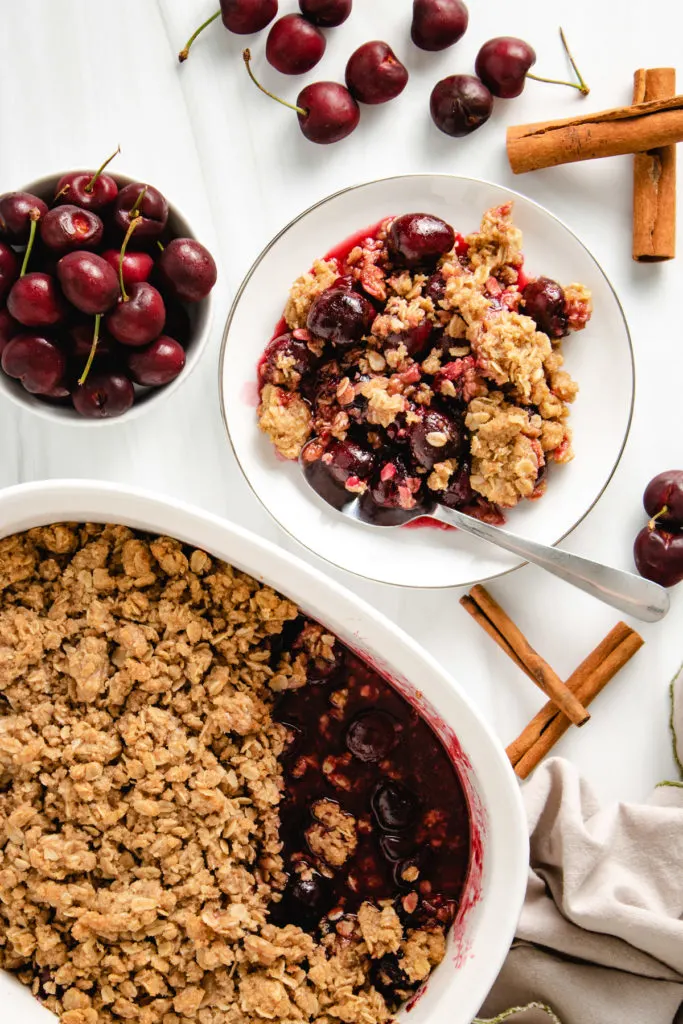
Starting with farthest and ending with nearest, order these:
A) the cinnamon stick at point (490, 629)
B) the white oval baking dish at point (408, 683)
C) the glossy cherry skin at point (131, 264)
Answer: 1. the cinnamon stick at point (490, 629)
2. the glossy cherry skin at point (131, 264)
3. the white oval baking dish at point (408, 683)

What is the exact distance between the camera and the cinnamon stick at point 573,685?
1.64 meters

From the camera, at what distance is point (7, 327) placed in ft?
4.61

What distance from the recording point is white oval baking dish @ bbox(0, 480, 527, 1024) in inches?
51.4

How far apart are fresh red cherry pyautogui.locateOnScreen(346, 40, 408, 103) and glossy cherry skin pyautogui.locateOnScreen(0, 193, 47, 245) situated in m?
0.60

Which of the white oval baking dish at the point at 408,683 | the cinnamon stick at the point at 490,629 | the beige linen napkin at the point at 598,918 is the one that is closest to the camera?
the white oval baking dish at the point at 408,683

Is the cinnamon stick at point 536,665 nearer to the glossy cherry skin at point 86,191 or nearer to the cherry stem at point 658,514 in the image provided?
the cherry stem at point 658,514

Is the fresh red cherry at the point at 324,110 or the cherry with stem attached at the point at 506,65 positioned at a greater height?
the cherry with stem attached at the point at 506,65

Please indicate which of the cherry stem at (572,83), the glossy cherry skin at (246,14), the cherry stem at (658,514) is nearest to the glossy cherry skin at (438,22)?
the cherry stem at (572,83)

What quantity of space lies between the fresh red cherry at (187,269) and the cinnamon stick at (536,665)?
0.71 meters

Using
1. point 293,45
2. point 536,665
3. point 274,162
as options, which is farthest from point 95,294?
point 536,665

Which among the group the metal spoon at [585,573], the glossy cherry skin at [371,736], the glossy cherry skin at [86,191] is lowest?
the glossy cherry skin at [371,736]

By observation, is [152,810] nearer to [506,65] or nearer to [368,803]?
[368,803]

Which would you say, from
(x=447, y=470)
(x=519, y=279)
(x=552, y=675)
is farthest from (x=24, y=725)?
(x=519, y=279)

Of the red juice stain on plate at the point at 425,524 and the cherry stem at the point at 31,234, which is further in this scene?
the red juice stain on plate at the point at 425,524
